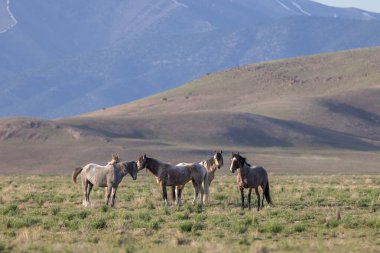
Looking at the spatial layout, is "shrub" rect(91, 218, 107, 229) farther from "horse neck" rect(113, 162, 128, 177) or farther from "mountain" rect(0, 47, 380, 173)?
"mountain" rect(0, 47, 380, 173)

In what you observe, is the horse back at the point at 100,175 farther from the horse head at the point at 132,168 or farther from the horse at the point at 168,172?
the horse at the point at 168,172

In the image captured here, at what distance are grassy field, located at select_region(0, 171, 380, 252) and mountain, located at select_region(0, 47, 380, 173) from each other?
5533 cm

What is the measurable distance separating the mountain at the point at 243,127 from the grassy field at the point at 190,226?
182ft

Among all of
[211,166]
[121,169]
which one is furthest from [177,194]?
[211,166]

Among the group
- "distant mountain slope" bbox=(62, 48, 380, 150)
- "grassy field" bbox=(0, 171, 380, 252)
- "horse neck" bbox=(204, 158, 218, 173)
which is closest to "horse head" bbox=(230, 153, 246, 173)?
"grassy field" bbox=(0, 171, 380, 252)

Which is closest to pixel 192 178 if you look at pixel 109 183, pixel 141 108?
pixel 109 183

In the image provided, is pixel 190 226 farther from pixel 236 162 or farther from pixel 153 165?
pixel 153 165

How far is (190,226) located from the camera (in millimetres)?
22875

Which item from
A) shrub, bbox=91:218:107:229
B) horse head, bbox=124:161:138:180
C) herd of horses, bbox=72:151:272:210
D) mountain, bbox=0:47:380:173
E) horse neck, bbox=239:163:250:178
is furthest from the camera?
mountain, bbox=0:47:380:173

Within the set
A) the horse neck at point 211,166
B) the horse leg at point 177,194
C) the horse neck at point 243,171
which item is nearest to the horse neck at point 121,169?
the horse leg at point 177,194

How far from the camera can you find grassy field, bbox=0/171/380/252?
1988cm

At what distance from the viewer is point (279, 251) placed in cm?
1922

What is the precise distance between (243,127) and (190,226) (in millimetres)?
92684

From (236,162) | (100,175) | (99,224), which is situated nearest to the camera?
(99,224)
